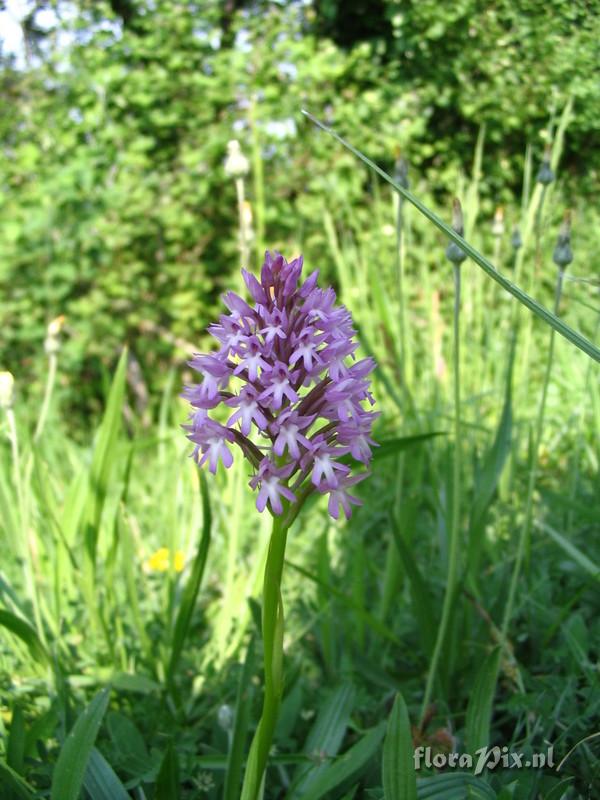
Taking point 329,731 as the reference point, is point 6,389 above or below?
above

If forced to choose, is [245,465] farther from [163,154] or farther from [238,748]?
[163,154]

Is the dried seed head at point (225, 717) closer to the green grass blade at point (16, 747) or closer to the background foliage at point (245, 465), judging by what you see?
the background foliage at point (245, 465)

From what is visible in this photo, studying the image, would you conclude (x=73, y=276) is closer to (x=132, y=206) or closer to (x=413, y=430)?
(x=132, y=206)

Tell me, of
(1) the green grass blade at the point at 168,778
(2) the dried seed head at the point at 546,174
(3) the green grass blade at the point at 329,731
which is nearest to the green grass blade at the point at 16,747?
(1) the green grass blade at the point at 168,778

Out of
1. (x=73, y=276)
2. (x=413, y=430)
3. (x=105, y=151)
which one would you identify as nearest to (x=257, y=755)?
(x=413, y=430)

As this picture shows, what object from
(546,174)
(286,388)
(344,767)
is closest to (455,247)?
(546,174)

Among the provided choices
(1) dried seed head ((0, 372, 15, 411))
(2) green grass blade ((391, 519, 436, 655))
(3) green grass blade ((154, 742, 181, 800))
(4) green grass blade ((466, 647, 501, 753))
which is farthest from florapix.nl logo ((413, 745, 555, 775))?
(1) dried seed head ((0, 372, 15, 411))

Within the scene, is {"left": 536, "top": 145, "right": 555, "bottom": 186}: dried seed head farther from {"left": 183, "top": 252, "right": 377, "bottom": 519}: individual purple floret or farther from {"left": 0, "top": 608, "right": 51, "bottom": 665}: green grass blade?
{"left": 0, "top": 608, "right": 51, "bottom": 665}: green grass blade
